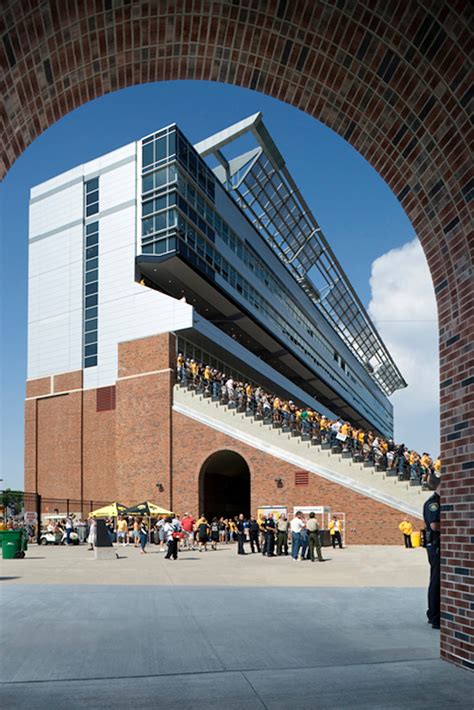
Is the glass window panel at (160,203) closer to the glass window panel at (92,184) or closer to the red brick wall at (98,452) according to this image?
the glass window panel at (92,184)

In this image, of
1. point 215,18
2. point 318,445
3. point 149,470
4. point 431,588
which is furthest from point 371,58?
point 149,470

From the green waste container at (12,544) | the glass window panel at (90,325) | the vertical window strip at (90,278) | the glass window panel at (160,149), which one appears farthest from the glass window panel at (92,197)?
the green waste container at (12,544)

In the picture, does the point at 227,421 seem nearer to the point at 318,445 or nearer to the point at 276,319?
the point at 318,445

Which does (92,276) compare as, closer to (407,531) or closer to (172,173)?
(172,173)

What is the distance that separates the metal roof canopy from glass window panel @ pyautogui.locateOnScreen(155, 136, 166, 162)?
21.7ft

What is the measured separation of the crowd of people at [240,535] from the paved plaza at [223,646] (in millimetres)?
7226

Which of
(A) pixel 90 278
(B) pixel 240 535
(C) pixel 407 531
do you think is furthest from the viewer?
(A) pixel 90 278

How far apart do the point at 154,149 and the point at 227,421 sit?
724 inches

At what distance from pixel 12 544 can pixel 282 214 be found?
41.2 m

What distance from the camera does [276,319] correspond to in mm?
58406

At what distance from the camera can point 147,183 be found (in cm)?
4362

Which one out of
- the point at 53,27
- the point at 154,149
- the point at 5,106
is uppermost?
the point at 154,149

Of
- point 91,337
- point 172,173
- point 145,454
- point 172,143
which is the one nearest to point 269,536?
point 145,454

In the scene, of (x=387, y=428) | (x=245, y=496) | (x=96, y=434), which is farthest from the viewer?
(x=387, y=428)
